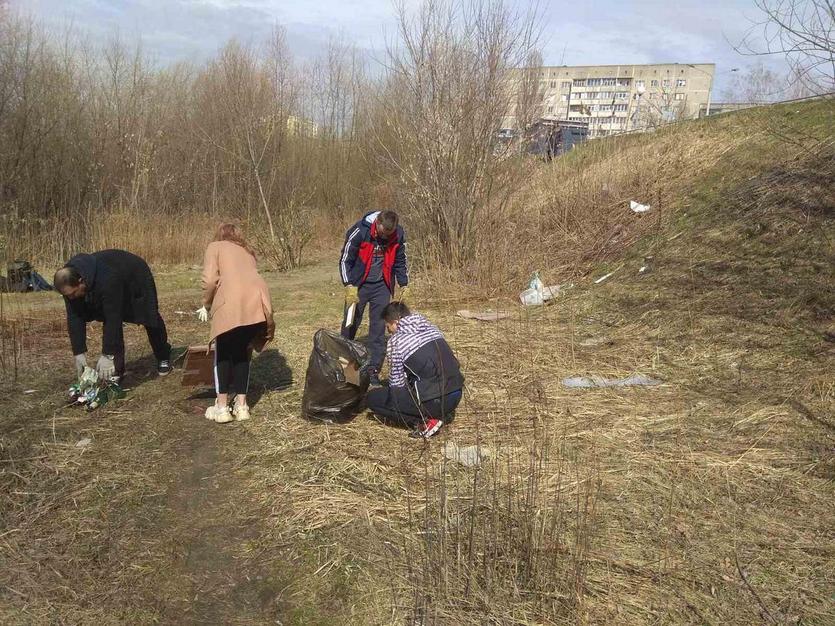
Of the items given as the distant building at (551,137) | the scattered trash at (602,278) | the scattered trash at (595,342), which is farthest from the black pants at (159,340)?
the distant building at (551,137)

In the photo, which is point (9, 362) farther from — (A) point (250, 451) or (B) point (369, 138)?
(B) point (369, 138)

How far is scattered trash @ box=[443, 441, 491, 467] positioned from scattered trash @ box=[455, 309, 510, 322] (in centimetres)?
383

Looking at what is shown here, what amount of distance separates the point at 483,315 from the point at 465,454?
13.9 feet

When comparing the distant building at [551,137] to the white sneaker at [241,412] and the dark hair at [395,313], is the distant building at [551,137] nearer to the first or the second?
the dark hair at [395,313]

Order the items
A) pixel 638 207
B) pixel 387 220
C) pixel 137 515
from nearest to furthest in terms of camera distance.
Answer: pixel 137 515 < pixel 387 220 < pixel 638 207

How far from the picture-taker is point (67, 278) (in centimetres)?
454

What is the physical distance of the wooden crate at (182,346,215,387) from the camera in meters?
4.99

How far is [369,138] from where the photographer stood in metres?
17.3

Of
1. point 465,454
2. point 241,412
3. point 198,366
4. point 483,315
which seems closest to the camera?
point 465,454

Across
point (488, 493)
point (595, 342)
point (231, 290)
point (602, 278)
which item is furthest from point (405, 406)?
point (602, 278)

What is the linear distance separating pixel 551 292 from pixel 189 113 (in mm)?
10854

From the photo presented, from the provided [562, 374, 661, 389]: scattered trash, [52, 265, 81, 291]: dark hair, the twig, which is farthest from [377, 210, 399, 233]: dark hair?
the twig

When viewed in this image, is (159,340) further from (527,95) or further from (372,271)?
(527,95)

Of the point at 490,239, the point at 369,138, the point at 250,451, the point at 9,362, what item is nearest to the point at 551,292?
the point at 490,239
